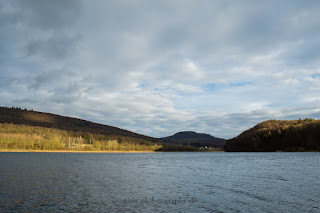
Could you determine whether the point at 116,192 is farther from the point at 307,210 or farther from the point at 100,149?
the point at 100,149

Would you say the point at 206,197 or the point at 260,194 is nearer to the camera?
the point at 206,197

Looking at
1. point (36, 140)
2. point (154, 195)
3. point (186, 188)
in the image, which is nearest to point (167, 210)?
point (154, 195)

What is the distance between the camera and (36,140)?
131 m

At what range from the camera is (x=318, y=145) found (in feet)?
568

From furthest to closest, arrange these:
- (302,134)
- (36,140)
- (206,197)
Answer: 1. (302,134)
2. (36,140)
3. (206,197)

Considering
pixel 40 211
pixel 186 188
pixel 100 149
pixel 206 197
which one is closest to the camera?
pixel 40 211

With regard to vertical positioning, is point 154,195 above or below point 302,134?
below

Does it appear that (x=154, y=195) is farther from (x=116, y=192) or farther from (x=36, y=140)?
(x=36, y=140)

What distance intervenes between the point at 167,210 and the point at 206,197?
5190 mm

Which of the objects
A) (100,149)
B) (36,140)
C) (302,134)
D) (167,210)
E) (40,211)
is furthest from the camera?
(302,134)

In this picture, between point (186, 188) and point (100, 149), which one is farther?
point (100, 149)

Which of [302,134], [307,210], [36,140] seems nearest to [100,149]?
[36,140]

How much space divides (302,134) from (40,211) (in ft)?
691

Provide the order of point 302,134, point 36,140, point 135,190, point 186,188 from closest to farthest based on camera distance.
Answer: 1. point 135,190
2. point 186,188
3. point 36,140
4. point 302,134
